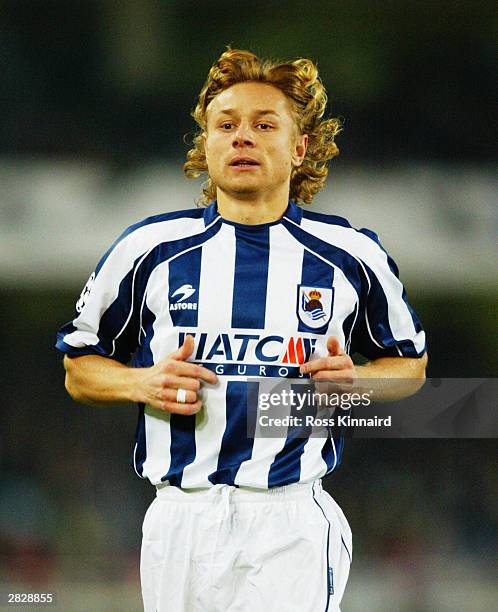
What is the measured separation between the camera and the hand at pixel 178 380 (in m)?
1.91

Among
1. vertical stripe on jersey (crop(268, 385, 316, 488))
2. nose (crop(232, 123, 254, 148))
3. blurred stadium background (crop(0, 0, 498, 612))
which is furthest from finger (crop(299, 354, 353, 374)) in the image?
blurred stadium background (crop(0, 0, 498, 612))

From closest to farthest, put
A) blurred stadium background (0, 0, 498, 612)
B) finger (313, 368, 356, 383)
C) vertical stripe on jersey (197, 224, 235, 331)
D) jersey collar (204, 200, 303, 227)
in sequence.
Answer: finger (313, 368, 356, 383) → vertical stripe on jersey (197, 224, 235, 331) → jersey collar (204, 200, 303, 227) → blurred stadium background (0, 0, 498, 612)

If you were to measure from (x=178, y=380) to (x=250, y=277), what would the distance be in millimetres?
280

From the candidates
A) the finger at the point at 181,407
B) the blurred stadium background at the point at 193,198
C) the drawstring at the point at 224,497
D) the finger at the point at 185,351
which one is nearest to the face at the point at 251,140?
the finger at the point at 185,351

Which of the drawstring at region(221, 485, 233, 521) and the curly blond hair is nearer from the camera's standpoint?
the drawstring at region(221, 485, 233, 521)

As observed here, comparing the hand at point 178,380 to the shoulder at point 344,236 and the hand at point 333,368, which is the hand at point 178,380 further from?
the shoulder at point 344,236

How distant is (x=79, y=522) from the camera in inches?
126

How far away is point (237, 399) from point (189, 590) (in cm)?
38

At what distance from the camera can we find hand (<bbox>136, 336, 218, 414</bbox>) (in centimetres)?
191

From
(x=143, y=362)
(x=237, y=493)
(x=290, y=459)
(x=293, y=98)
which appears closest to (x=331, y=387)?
(x=290, y=459)

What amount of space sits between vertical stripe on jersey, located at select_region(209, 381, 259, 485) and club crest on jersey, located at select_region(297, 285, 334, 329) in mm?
195

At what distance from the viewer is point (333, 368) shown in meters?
1.92

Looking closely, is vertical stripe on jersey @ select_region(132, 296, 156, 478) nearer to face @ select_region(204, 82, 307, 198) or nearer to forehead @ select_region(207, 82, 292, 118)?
face @ select_region(204, 82, 307, 198)

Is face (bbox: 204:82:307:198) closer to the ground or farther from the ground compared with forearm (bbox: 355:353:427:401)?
farther from the ground
